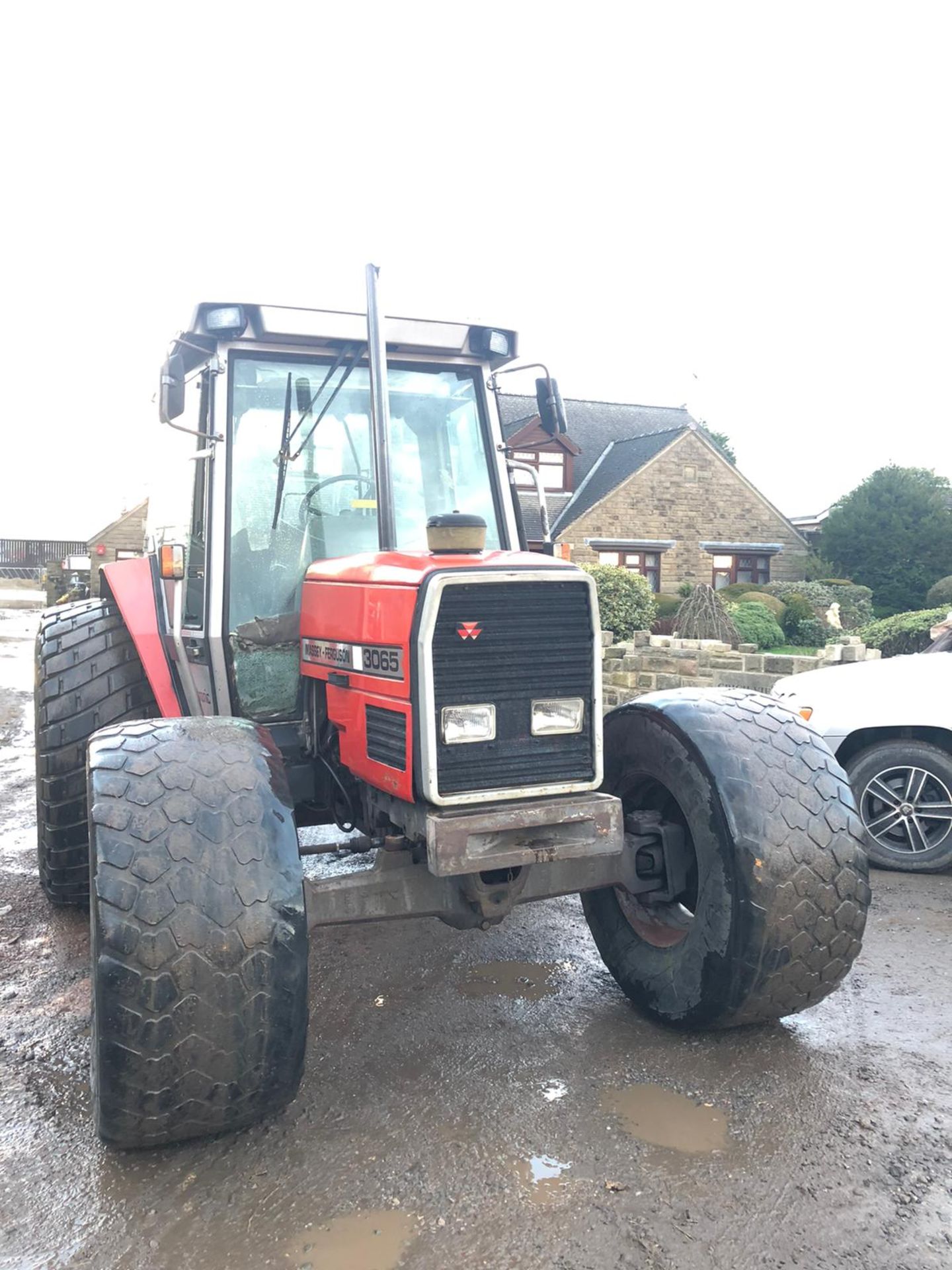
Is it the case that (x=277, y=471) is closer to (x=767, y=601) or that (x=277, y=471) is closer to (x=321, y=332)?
(x=321, y=332)

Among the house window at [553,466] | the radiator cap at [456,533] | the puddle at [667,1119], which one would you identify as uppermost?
the house window at [553,466]

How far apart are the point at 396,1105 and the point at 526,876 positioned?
2.65 feet

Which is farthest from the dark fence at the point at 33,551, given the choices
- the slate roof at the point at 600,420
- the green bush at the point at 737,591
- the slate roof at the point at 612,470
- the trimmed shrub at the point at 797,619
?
the trimmed shrub at the point at 797,619

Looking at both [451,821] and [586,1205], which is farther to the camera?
[451,821]

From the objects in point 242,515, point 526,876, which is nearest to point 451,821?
point 526,876

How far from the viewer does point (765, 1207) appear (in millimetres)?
2477

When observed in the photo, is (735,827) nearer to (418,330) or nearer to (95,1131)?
(95,1131)

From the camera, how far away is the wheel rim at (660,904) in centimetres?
347

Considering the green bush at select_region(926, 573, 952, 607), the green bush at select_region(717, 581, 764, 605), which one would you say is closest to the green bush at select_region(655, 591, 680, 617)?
the green bush at select_region(717, 581, 764, 605)

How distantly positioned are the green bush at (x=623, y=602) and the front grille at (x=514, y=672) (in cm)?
1183

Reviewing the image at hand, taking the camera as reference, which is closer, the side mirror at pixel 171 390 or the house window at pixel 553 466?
the side mirror at pixel 171 390

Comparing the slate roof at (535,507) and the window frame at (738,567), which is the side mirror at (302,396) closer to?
the slate roof at (535,507)

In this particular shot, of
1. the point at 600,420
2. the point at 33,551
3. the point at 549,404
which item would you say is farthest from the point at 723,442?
the point at 549,404

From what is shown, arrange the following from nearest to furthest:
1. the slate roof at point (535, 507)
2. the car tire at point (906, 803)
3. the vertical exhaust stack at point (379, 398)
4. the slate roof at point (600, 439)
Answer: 1. the vertical exhaust stack at point (379, 398)
2. the car tire at point (906, 803)
3. the slate roof at point (535, 507)
4. the slate roof at point (600, 439)
